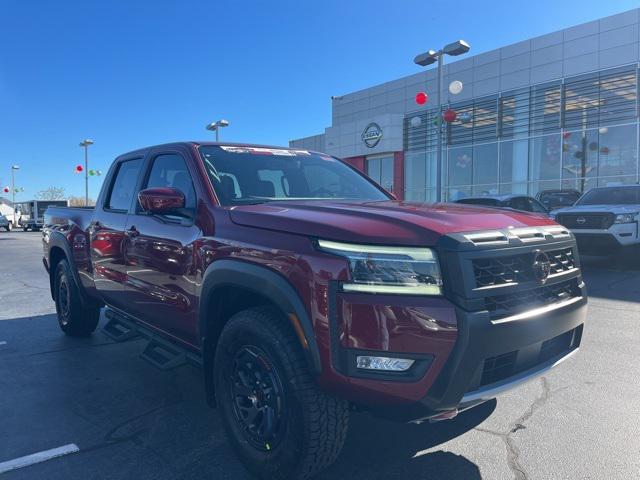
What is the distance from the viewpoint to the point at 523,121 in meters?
22.7

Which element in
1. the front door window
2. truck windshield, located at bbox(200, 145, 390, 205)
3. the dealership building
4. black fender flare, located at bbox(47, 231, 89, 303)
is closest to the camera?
truck windshield, located at bbox(200, 145, 390, 205)

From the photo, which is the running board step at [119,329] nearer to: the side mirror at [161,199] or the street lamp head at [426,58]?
the side mirror at [161,199]

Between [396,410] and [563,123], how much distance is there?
73.1 feet

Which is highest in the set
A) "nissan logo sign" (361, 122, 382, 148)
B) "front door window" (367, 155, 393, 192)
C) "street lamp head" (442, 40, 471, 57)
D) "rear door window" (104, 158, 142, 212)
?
"street lamp head" (442, 40, 471, 57)

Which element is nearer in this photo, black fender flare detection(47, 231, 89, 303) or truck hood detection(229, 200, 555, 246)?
truck hood detection(229, 200, 555, 246)

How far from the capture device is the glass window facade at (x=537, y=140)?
19.8 meters

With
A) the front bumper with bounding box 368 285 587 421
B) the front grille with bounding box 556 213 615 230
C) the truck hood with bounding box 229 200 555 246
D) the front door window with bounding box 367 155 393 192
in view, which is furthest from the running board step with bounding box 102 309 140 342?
the front door window with bounding box 367 155 393 192

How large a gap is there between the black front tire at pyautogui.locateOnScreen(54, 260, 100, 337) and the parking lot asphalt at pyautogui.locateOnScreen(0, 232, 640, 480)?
19.4 inches

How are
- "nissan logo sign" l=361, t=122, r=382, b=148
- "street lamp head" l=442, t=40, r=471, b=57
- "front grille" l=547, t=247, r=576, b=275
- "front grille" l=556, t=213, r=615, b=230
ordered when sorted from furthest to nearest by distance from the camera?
"nissan logo sign" l=361, t=122, r=382, b=148, "street lamp head" l=442, t=40, r=471, b=57, "front grille" l=556, t=213, r=615, b=230, "front grille" l=547, t=247, r=576, b=275

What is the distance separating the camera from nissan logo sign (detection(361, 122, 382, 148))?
93.0ft

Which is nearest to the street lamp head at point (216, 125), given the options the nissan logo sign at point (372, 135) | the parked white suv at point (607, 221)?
the nissan logo sign at point (372, 135)

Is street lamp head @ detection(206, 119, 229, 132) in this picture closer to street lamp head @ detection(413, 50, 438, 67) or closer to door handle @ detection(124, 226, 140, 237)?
street lamp head @ detection(413, 50, 438, 67)

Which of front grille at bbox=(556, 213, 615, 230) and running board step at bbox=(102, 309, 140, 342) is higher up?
front grille at bbox=(556, 213, 615, 230)

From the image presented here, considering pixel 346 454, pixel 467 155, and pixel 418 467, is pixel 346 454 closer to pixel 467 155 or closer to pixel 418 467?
pixel 418 467
